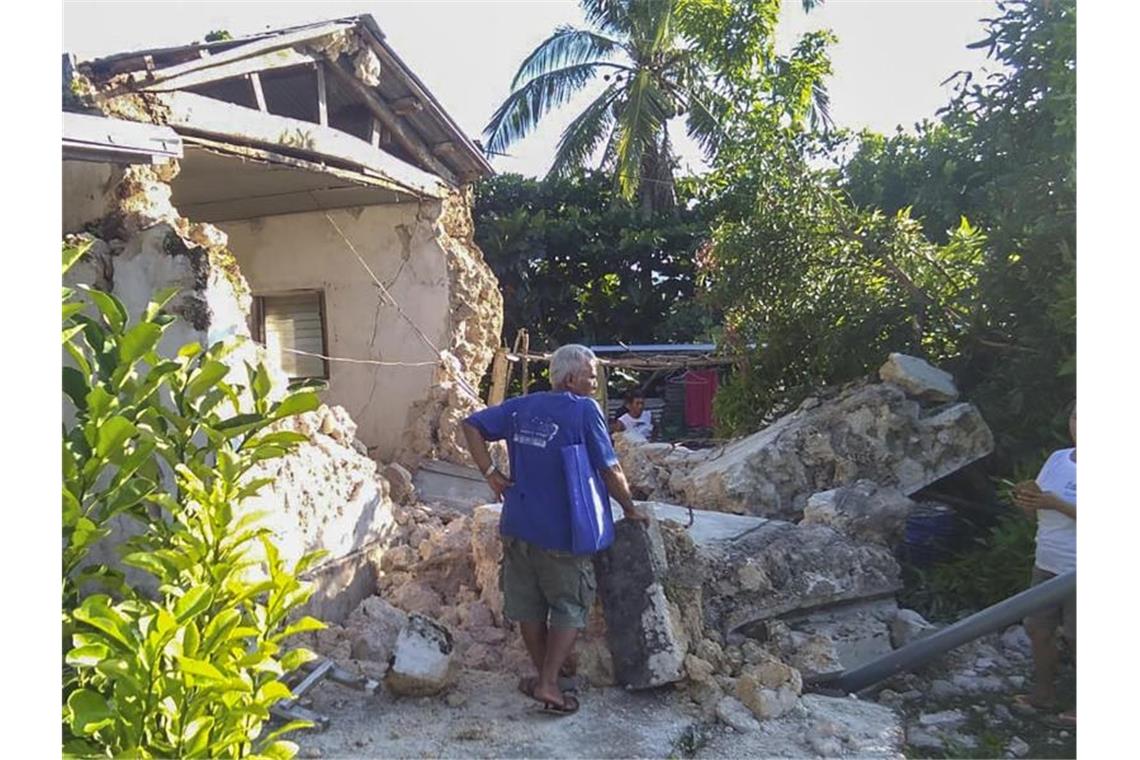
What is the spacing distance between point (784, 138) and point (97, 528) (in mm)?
6403

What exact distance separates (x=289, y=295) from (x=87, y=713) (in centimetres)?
585

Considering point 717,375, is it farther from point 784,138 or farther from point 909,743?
point 909,743

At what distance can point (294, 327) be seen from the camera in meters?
7.84

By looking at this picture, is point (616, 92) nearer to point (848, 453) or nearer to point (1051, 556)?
point (848, 453)

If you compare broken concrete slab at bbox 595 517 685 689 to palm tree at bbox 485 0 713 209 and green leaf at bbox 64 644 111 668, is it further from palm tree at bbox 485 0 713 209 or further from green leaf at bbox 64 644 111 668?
palm tree at bbox 485 0 713 209

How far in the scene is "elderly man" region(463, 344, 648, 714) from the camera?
3.98 meters

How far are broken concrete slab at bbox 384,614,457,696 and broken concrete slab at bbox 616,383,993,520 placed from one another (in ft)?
8.82

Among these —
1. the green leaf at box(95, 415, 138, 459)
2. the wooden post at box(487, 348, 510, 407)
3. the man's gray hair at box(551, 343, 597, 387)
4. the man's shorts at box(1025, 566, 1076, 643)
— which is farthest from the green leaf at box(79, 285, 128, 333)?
the wooden post at box(487, 348, 510, 407)

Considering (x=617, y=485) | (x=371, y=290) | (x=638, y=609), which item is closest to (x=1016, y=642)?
(x=638, y=609)

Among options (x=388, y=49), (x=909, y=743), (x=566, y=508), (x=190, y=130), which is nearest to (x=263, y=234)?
(x=388, y=49)

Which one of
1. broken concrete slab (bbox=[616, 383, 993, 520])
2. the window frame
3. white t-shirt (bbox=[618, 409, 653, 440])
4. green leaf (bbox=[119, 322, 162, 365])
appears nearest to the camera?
green leaf (bbox=[119, 322, 162, 365])

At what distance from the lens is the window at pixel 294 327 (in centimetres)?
773

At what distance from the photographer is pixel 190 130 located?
5074mm

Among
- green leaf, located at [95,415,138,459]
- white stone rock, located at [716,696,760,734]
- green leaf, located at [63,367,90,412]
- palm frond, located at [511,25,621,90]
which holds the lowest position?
white stone rock, located at [716,696,760,734]
